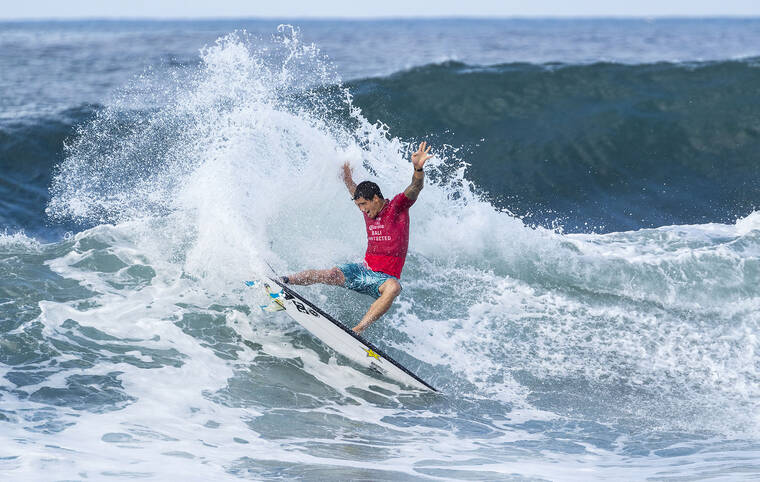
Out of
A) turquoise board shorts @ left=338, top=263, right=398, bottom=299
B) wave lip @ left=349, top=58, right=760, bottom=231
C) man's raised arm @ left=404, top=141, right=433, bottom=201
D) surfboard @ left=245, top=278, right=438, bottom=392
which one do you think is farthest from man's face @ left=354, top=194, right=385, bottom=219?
wave lip @ left=349, top=58, right=760, bottom=231

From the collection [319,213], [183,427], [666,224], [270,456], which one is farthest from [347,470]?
[666,224]

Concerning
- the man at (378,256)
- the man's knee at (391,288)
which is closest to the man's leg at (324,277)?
the man at (378,256)

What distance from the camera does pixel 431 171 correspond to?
13898 millimetres

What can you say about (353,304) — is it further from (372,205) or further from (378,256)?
(372,205)

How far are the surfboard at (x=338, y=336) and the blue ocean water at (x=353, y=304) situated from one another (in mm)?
194

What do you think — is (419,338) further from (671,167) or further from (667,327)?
(671,167)

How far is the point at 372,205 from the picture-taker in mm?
7848

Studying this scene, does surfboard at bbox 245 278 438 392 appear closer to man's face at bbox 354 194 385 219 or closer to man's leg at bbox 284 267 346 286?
man's leg at bbox 284 267 346 286

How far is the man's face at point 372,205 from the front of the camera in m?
7.83

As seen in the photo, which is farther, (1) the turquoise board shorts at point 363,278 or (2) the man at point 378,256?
(1) the turquoise board shorts at point 363,278

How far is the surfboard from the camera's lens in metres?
7.40

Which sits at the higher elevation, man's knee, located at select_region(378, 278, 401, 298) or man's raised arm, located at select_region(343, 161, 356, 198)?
man's raised arm, located at select_region(343, 161, 356, 198)

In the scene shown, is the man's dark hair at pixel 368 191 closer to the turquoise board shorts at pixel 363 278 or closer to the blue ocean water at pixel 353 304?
the turquoise board shorts at pixel 363 278

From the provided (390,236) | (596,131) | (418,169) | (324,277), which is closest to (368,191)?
(390,236)
